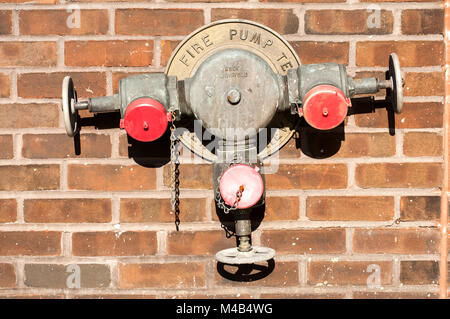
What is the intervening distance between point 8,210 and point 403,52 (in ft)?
3.80

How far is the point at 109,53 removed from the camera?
146cm

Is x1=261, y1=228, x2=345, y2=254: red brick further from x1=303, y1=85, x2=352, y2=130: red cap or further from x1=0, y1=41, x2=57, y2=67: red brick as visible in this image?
x1=0, y1=41, x2=57, y2=67: red brick

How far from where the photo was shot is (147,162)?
1496 millimetres

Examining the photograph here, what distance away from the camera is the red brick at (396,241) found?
149 centimetres

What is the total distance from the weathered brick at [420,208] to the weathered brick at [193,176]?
1.76 feet

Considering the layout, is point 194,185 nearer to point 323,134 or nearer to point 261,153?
point 261,153

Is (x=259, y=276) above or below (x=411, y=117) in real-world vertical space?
below

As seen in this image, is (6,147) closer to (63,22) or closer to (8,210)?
(8,210)

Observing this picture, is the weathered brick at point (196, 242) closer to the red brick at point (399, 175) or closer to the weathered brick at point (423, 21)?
the red brick at point (399, 175)

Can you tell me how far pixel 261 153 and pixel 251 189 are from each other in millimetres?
200

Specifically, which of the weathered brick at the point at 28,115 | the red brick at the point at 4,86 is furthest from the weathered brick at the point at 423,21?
the red brick at the point at 4,86

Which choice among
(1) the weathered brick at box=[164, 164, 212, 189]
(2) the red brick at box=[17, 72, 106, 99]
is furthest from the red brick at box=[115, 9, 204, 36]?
(1) the weathered brick at box=[164, 164, 212, 189]

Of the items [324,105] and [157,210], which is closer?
[324,105]

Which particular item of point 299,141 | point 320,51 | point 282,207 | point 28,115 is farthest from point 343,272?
point 28,115
